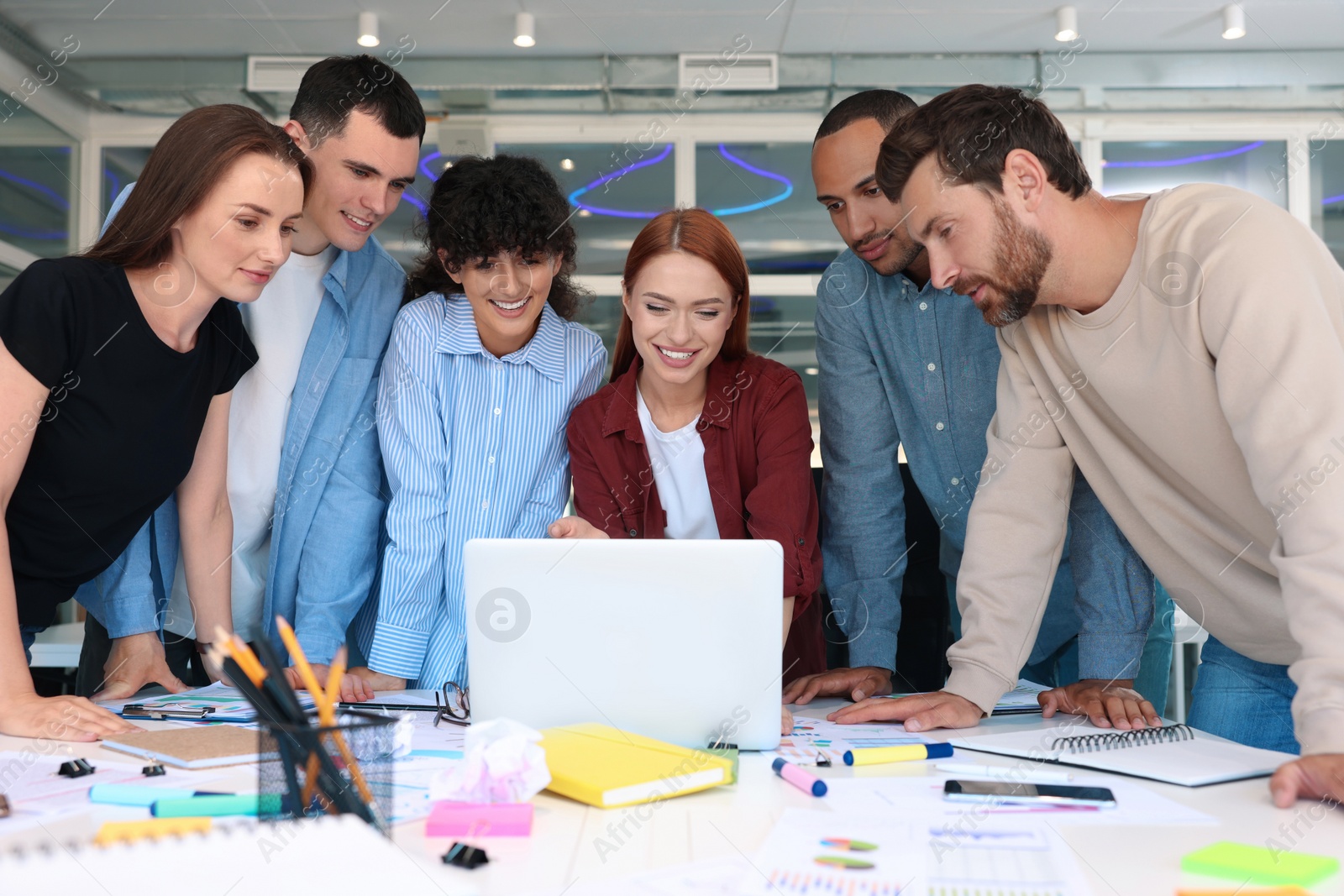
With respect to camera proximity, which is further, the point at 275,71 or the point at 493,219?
the point at 275,71

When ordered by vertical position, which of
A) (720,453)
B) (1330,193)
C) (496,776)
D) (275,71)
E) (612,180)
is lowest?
(496,776)

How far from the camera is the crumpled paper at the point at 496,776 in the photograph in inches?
39.3

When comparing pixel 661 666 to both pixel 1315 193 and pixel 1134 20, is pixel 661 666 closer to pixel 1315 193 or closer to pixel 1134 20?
pixel 1134 20

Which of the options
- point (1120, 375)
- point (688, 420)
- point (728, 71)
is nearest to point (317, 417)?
point (688, 420)

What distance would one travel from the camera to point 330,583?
87.1 inches

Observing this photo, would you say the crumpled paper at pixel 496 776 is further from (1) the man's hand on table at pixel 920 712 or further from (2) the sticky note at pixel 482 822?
(1) the man's hand on table at pixel 920 712

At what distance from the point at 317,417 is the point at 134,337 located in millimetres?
500

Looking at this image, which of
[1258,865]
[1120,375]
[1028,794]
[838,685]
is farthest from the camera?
[838,685]

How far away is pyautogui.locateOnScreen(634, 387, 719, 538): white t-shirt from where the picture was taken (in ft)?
7.09

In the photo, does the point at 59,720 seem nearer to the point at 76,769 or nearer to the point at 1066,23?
the point at 76,769

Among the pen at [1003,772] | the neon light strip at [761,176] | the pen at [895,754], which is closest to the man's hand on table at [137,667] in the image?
the pen at [895,754]

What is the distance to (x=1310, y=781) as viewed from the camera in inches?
41.5

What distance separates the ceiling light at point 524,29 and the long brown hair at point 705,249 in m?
3.54

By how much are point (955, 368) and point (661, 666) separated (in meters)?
1.26
